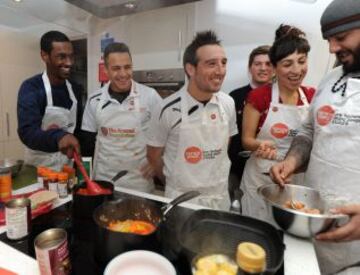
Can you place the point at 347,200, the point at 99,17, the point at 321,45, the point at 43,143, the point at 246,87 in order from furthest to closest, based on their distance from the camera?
1. the point at 99,17
2. the point at 246,87
3. the point at 321,45
4. the point at 43,143
5. the point at 347,200

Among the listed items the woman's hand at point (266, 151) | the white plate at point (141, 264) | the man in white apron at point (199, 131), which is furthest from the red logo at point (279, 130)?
the white plate at point (141, 264)

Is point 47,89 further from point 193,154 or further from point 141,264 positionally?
point 141,264

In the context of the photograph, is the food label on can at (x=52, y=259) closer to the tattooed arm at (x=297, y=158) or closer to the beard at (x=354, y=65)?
the tattooed arm at (x=297, y=158)

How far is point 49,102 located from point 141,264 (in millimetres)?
1127

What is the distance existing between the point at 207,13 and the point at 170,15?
10.8 inches

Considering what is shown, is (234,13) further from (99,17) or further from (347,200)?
(347,200)

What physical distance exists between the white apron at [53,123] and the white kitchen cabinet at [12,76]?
0.43 feet

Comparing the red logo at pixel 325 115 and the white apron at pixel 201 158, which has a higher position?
the red logo at pixel 325 115

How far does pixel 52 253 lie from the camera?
0.54m

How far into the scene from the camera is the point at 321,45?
1492 millimetres

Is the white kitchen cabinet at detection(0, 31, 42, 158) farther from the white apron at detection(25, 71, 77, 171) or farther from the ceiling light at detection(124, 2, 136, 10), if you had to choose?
the ceiling light at detection(124, 2, 136, 10)

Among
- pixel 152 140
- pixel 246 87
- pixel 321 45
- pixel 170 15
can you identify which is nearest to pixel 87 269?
pixel 152 140

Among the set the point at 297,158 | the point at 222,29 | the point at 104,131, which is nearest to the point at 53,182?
the point at 104,131

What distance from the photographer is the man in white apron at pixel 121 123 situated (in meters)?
1.41
